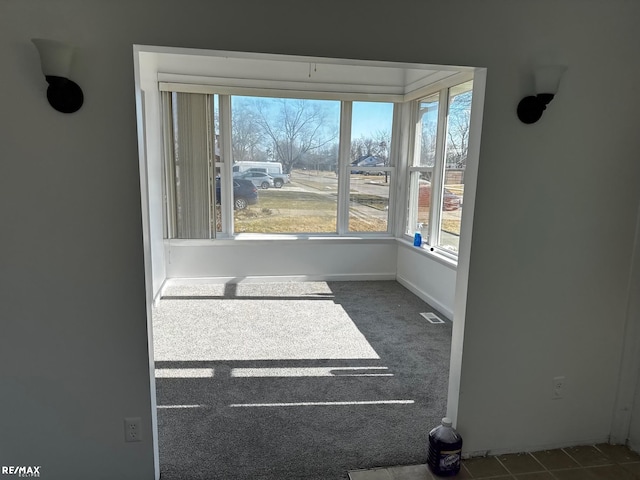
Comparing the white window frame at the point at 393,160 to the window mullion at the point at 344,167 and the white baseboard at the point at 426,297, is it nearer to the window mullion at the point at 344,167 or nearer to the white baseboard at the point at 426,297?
the window mullion at the point at 344,167

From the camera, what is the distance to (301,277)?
5238mm

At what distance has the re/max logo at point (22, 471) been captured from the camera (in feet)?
5.98

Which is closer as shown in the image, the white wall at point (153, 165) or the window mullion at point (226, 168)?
the white wall at point (153, 165)

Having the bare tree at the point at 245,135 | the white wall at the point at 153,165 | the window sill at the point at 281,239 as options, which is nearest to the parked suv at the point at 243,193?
the bare tree at the point at 245,135

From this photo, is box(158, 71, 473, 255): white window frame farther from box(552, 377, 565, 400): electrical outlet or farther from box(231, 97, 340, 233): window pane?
box(552, 377, 565, 400): electrical outlet

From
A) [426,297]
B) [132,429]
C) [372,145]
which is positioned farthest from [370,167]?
[132,429]

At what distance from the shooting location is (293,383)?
2.88m

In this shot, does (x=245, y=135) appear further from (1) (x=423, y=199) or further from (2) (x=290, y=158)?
(1) (x=423, y=199)

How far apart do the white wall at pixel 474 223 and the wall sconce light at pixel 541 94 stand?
0.06 metres

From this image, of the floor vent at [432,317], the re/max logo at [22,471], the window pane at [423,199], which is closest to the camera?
the re/max logo at [22,471]

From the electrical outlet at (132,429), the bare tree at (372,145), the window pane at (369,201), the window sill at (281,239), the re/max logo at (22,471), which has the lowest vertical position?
the re/max logo at (22,471)

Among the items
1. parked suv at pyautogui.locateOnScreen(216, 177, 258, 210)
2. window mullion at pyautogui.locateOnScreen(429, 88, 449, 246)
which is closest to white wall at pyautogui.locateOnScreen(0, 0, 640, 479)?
window mullion at pyautogui.locateOnScreen(429, 88, 449, 246)

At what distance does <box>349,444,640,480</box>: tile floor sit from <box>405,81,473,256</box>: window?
2.15 metres

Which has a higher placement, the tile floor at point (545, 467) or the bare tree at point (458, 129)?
the bare tree at point (458, 129)
